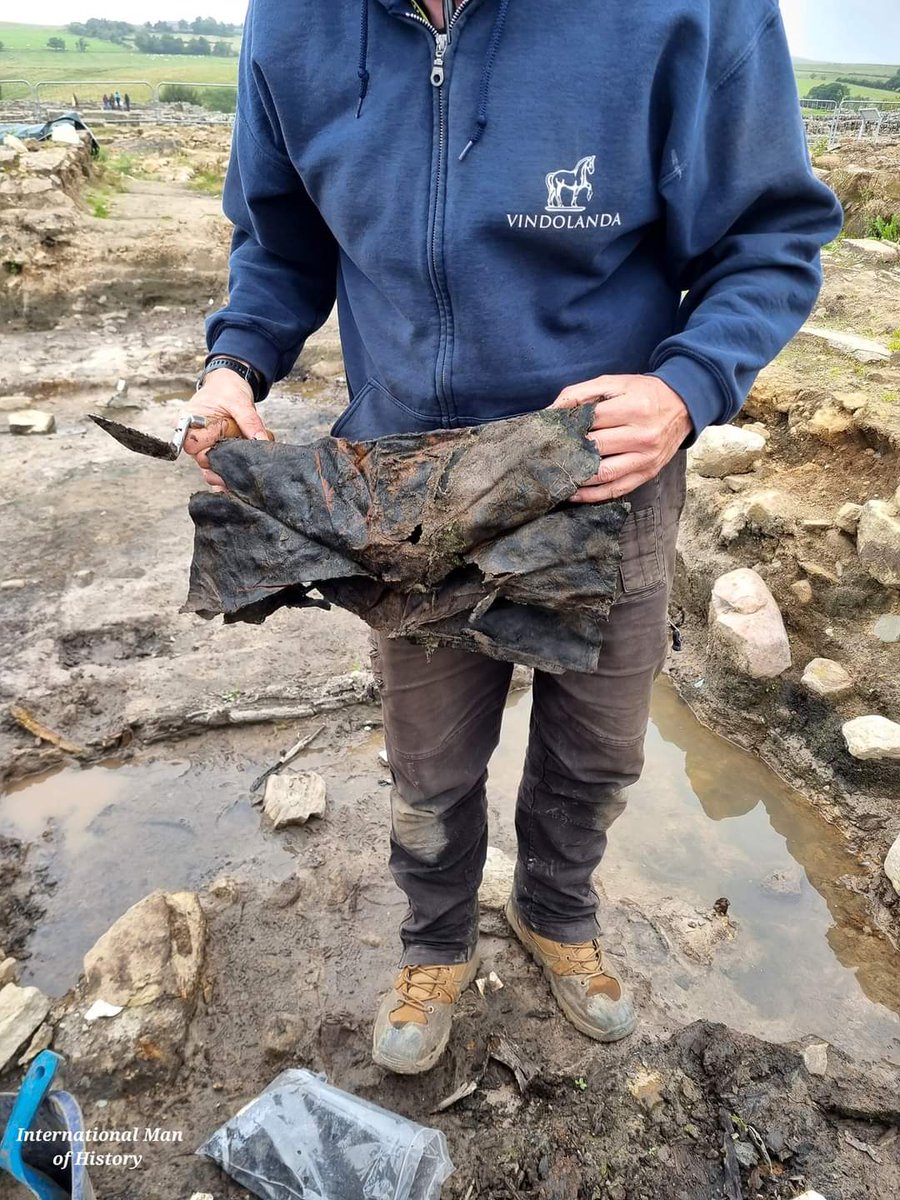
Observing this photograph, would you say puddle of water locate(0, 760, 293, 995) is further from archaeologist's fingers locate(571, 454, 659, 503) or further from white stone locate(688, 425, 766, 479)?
white stone locate(688, 425, 766, 479)

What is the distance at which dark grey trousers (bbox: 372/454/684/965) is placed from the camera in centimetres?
163

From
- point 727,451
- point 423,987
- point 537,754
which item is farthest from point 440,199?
point 727,451

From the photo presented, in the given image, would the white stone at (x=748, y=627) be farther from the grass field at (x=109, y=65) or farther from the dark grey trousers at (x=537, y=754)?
the grass field at (x=109, y=65)

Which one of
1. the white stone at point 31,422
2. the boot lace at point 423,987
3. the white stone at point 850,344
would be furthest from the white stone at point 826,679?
the white stone at point 31,422

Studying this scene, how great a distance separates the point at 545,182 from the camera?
4.19 ft

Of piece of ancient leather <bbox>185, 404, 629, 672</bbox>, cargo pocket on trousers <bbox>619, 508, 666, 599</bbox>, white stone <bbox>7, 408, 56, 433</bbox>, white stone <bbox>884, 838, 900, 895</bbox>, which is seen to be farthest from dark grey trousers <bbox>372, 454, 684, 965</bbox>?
white stone <bbox>7, 408, 56, 433</bbox>

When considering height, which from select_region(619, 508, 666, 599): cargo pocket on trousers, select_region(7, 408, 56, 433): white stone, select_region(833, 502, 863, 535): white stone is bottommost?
select_region(7, 408, 56, 433): white stone

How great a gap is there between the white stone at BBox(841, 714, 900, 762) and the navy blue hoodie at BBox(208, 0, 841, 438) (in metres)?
1.79

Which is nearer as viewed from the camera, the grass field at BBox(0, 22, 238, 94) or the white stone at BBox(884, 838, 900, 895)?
the white stone at BBox(884, 838, 900, 895)

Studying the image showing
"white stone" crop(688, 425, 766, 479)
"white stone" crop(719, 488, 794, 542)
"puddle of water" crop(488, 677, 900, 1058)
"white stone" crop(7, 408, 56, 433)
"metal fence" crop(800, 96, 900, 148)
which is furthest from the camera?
"metal fence" crop(800, 96, 900, 148)

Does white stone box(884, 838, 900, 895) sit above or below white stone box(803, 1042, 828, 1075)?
above

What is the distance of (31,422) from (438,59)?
5.25 meters

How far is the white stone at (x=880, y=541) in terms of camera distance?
2.90m

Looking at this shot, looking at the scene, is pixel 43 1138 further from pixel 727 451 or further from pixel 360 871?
pixel 727 451
